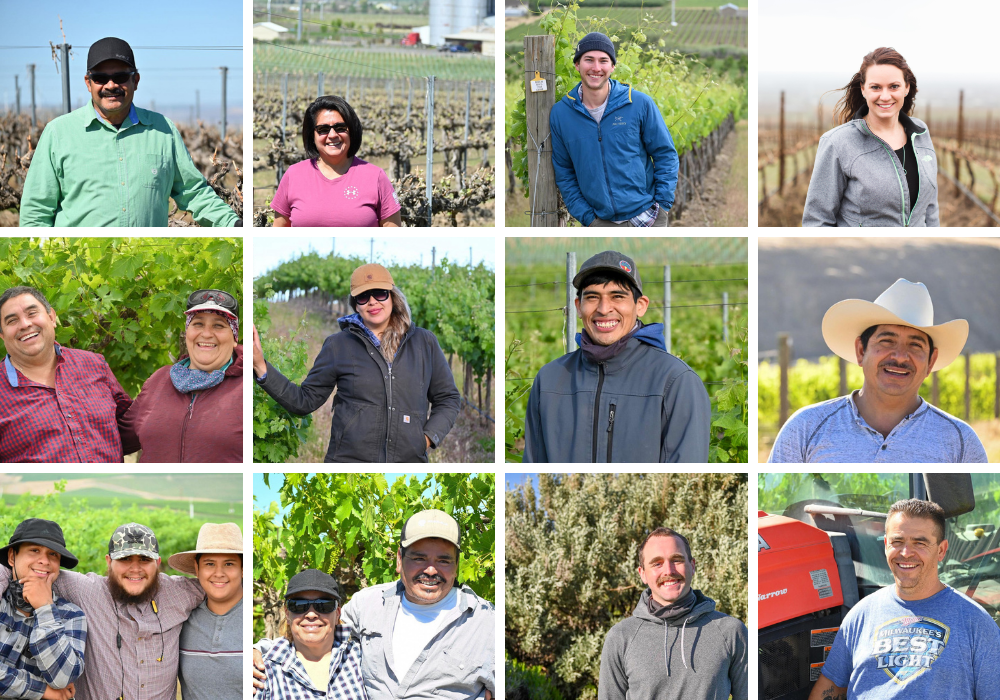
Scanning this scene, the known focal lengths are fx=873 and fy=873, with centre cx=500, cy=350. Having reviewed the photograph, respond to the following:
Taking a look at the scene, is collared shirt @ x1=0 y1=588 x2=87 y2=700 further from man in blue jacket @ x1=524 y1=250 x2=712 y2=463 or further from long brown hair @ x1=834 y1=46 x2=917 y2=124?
long brown hair @ x1=834 y1=46 x2=917 y2=124

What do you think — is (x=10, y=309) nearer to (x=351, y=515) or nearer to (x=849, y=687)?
(x=351, y=515)

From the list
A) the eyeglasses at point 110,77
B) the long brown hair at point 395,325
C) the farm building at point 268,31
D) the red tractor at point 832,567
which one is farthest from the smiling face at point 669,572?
the eyeglasses at point 110,77

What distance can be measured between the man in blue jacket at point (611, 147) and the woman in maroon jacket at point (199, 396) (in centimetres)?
142

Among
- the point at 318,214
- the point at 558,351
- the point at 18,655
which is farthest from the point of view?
the point at 558,351

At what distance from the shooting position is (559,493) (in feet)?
11.1

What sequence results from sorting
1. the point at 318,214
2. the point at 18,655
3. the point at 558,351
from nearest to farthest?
the point at 18,655 → the point at 318,214 → the point at 558,351

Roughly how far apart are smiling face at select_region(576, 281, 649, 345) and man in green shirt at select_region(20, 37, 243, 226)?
144cm

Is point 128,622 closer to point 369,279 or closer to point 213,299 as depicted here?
point 213,299

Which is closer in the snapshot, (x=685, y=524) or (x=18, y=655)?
(x=18, y=655)

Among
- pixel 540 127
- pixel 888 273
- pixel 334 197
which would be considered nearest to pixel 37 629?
pixel 334 197

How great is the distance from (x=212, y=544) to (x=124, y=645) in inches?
17.9

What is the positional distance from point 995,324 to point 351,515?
2.58 meters

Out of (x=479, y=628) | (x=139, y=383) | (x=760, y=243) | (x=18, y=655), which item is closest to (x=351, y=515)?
(x=479, y=628)

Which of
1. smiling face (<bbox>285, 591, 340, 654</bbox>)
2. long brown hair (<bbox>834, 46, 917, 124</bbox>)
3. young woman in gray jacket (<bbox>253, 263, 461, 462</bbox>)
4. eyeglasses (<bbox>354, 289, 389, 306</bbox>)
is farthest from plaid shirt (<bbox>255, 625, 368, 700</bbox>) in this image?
long brown hair (<bbox>834, 46, 917, 124</bbox>)
